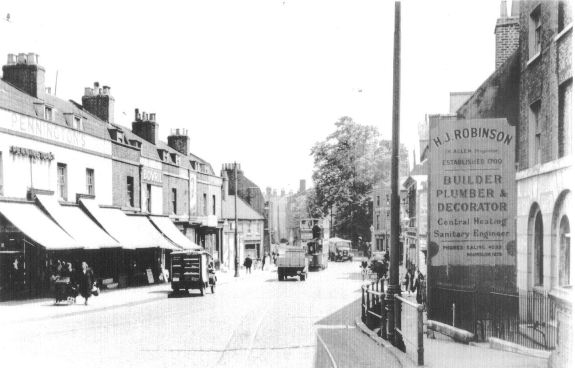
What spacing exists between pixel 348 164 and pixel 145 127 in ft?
114

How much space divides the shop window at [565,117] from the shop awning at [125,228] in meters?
20.2

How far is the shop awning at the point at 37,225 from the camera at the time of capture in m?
21.7

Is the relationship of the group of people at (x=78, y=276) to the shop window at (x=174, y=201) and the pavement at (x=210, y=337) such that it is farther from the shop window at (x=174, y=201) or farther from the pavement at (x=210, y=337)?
the shop window at (x=174, y=201)

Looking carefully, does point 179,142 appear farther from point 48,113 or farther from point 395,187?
point 395,187

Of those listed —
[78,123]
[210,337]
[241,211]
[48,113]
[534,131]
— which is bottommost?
[210,337]

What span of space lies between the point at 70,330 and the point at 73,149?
44.8 feet

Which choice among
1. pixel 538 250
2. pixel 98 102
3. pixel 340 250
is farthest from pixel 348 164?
pixel 538 250

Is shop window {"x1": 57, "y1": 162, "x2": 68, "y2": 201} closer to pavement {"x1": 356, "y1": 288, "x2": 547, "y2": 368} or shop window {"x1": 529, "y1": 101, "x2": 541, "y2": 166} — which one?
pavement {"x1": 356, "y1": 288, "x2": 547, "y2": 368}

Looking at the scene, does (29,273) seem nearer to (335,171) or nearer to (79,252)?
(79,252)

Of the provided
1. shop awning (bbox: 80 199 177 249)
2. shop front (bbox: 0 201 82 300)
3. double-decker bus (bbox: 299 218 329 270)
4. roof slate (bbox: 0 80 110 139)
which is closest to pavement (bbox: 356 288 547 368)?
shop front (bbox: 0 201 82 300)

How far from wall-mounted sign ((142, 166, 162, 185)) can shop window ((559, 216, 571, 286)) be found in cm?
2577

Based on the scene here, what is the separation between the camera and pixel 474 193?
1312 cm

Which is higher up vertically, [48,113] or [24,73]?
[24,73]

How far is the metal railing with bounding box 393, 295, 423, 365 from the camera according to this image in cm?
1007
